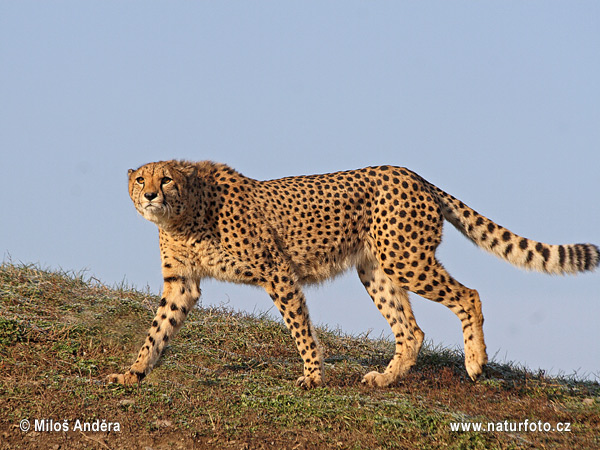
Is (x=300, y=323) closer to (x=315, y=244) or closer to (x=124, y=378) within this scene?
(x=315, y=244)

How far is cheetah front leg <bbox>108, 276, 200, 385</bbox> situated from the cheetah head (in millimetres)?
611

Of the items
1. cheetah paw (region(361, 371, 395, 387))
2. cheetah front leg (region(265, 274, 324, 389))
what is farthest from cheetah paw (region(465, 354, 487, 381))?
cheetah front leg (region(265, 274, 324, 389))

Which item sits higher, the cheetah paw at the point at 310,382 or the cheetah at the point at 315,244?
the cheetah at the point at 315,244

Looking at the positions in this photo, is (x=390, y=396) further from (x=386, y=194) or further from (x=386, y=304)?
(x=386, y=194)

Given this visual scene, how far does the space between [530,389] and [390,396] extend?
5.27 ft

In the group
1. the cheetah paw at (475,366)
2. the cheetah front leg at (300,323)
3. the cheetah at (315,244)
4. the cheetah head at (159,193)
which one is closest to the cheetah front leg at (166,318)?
the cheetah at (315,244)

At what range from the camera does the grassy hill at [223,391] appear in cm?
493

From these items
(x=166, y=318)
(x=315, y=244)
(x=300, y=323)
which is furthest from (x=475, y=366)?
(x=166, y=318)

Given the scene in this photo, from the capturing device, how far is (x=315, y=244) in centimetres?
664

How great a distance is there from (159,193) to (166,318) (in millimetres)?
1174

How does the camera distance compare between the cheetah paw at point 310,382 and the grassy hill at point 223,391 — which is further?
the cheetah paw at point 310,382

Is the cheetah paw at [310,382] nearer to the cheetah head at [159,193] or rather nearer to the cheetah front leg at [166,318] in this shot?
the cheetah front leg at [166,318]

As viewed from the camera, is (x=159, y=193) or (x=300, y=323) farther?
(x=300, y=323)

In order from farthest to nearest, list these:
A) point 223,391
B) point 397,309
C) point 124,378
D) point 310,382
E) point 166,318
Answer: point 397,309 < point 166,318 < point 310,382 < point 124,378 < point 223,391
